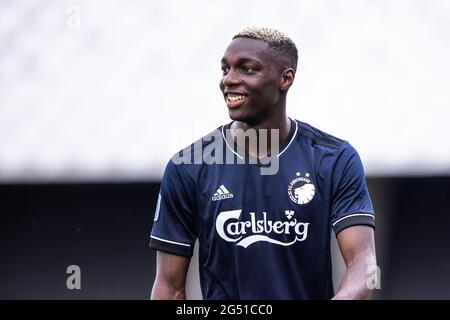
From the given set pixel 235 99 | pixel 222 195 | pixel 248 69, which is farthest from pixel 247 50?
pixel 222 195

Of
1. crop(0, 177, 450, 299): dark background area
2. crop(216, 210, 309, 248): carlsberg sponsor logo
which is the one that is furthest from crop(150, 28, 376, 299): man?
crop(0, 177, 450, 299): dark background area

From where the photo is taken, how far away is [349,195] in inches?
175

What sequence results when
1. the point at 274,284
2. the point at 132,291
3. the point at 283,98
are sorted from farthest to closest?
the point at 132,291 < the point at 283,98 < the point at 274,284

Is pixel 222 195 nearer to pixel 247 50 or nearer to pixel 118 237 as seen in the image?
pixel 247 50

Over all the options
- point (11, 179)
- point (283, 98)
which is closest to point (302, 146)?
point (283, 98)

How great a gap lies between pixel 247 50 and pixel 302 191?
0.68m

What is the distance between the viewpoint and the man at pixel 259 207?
4.42m

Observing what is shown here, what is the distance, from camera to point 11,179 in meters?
7.43

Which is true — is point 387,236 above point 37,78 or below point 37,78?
below

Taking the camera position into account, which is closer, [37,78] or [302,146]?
[302,146]

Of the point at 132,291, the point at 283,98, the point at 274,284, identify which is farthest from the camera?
the point at 132,291

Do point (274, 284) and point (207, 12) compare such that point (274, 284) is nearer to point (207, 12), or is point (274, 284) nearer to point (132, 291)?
point (132, 291)

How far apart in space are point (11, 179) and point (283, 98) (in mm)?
3329

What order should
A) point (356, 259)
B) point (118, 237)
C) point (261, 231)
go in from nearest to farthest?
point (356, 259)
point (261, 231)
point (118, 237)
